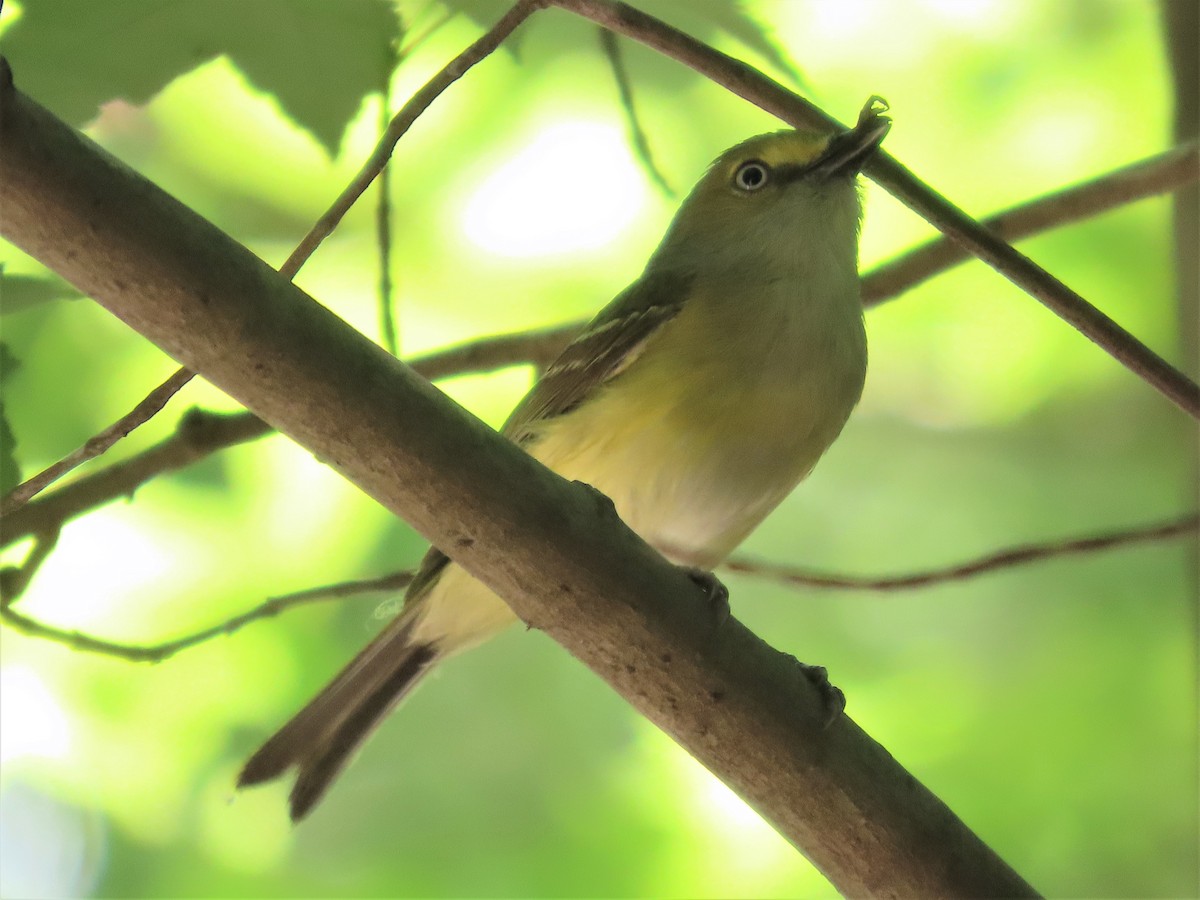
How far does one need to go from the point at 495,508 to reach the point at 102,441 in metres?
0.77

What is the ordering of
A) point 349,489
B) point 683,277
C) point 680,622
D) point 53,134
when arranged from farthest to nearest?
1. point 349,489
2. point 683,277
3. point 680,622
4. point 53,134

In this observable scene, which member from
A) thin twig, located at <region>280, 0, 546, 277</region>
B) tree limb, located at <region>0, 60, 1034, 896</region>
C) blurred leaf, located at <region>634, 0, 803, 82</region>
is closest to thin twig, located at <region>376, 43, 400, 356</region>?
thin twig, located at <region>280, 0, 546, 277</region>

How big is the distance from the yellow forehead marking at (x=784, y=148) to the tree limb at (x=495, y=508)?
197cm

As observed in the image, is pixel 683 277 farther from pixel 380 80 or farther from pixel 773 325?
pixel 380 80

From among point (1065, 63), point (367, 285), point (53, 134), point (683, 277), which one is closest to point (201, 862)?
point (367, 285)

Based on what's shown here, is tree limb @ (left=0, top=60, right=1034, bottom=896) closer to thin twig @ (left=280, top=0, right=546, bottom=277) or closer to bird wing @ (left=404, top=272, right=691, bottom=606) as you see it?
thin twig @ (left=280, top=0, right=546, bottom=277)

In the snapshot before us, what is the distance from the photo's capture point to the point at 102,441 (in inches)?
90.9

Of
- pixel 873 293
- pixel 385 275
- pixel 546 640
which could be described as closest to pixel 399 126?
pixel 385 275

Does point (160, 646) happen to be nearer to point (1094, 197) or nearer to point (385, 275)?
point (385, 275)

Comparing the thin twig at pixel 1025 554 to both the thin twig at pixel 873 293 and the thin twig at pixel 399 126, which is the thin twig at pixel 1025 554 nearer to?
the thin twig at pixel 873 293

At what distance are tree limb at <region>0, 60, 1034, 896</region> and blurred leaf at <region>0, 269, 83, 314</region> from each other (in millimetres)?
575

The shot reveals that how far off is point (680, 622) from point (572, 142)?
A: 8.21 feet

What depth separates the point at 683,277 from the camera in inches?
149

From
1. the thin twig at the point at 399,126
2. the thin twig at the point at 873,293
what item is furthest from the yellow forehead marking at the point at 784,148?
the thin twig at the point at 399,126
